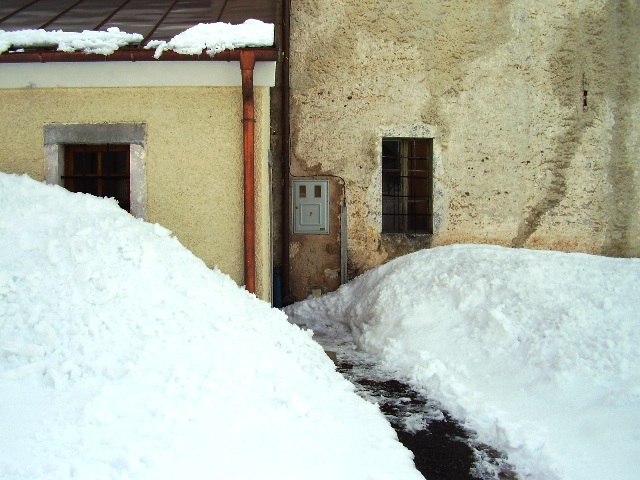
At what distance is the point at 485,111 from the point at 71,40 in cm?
578

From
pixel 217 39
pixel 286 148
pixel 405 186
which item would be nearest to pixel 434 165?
pixel 405 186

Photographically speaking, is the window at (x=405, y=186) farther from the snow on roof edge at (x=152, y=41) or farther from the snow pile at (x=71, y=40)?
the snow pile at (x=71, y=40)

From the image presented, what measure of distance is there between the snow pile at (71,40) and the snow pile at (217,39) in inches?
13.9

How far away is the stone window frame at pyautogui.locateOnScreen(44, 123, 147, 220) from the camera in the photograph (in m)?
5.04

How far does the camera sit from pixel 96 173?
5.63 metres

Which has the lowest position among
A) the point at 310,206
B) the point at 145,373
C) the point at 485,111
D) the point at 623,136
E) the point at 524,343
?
the point at 524,343

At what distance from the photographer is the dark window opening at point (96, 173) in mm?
5324

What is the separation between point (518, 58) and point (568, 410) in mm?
5977

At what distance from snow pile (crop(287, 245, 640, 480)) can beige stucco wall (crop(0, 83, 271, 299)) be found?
1.85 meters

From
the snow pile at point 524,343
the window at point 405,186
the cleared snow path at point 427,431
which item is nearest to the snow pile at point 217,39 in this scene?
the snow pile at point 524,343

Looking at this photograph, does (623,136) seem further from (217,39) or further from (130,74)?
(130,74)

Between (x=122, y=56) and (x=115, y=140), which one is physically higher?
(x=122, y=56)

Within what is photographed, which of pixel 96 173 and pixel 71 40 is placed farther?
pixel 96 173

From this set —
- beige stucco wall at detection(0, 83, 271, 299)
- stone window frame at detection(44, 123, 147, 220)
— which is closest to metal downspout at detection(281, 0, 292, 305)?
beige stucco wall at detection(0, 83, 271, 299)
